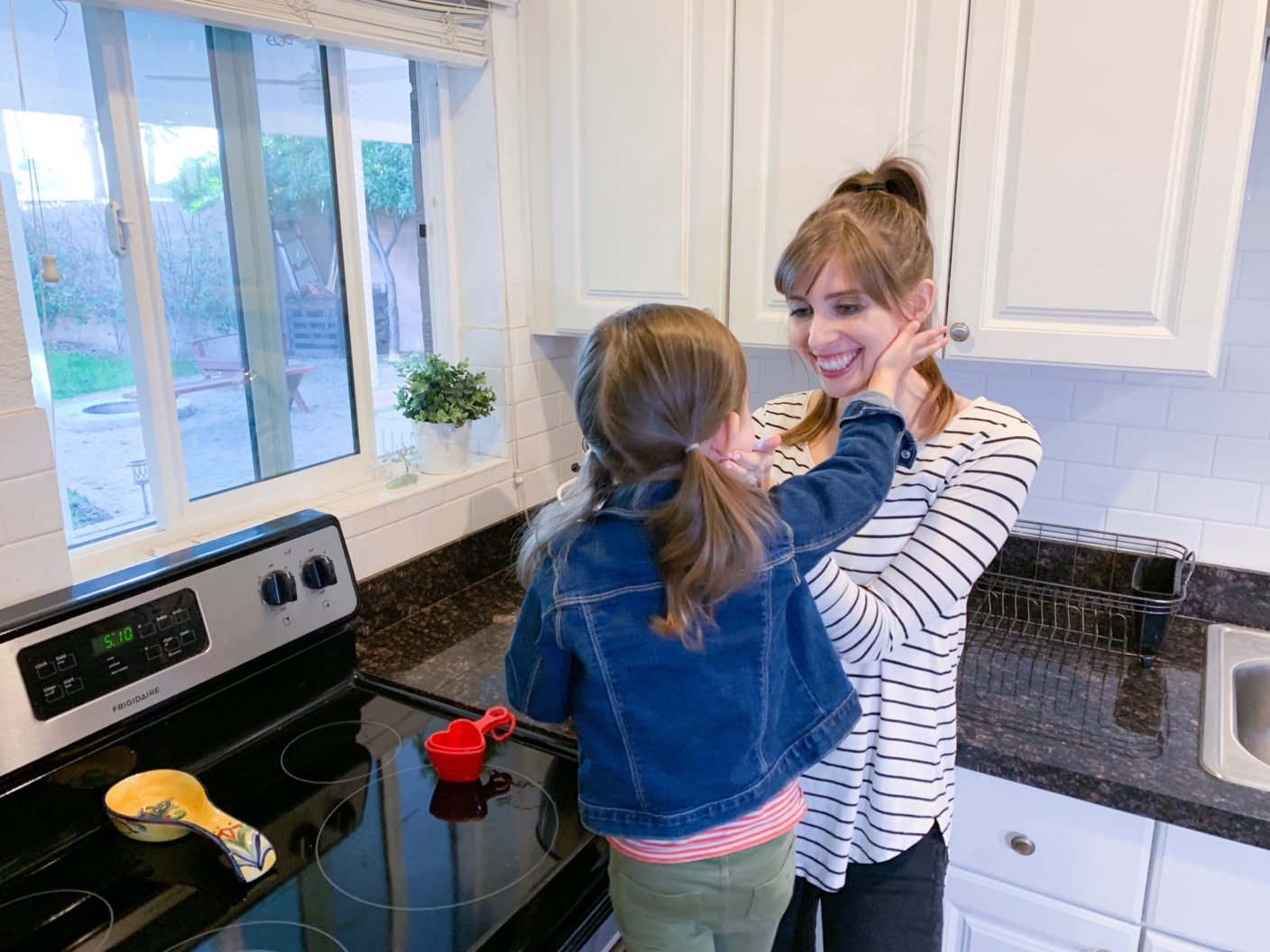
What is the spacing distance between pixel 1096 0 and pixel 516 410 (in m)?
1.23

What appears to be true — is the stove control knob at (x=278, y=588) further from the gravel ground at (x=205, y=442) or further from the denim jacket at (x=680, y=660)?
the denim jacket at (x=680, y=660)

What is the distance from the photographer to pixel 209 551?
1213 millimetres

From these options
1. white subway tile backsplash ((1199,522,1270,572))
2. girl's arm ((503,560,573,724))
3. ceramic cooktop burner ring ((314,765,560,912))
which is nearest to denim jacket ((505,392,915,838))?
girl's arm ((503,560,573,724))

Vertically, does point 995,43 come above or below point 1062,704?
above

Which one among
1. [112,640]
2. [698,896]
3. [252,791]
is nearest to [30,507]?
[112,640]

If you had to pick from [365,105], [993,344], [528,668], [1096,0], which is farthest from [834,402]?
[365,105]

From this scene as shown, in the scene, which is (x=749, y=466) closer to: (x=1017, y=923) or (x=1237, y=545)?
(x=1017, y=923)

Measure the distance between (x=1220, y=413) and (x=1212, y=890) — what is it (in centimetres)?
83

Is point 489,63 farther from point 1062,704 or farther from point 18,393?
A: point 1062,704

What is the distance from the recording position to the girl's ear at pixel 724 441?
0.87 meters

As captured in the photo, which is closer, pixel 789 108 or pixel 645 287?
pixel 789 108

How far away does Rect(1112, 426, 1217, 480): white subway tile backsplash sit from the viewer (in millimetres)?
1658

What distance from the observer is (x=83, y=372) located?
4.50ft

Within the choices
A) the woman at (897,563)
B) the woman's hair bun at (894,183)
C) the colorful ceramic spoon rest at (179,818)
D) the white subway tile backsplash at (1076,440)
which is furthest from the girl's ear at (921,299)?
the colorful ceramic spoon rest at (179,818)
